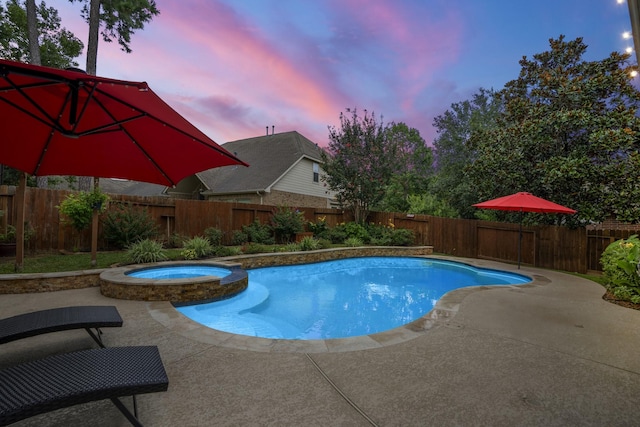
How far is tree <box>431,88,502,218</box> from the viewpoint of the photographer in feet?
53.6

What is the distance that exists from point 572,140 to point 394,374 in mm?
11500

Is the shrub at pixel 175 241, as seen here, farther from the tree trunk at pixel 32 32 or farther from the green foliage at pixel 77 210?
the tree trunk at pixel 32 32

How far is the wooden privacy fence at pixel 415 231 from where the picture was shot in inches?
341

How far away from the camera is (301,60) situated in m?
13.6

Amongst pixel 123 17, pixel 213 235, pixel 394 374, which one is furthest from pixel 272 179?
pixel 394 374

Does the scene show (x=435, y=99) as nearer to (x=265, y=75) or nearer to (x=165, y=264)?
(x=265, y=75)

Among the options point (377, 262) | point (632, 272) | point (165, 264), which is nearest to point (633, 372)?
point (632, 272)

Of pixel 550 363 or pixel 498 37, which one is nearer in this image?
pixel 550 363

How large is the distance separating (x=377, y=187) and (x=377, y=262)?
505 centimetres

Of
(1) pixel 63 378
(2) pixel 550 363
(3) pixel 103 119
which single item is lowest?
(2) pixel 550 363

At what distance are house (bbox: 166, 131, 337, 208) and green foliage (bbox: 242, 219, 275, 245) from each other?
4.36 meters

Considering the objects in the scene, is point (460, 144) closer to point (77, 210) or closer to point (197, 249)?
point (197, 249)

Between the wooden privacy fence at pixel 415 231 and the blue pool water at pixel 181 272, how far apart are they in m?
3.75

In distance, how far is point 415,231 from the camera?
15539mm
